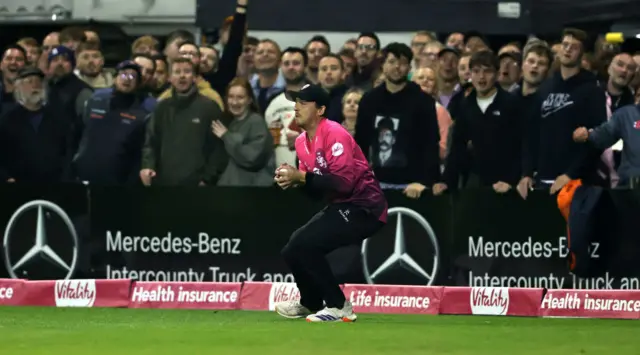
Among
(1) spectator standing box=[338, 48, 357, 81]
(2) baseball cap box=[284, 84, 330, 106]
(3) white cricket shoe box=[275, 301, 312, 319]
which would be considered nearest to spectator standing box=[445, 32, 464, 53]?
(1) spectator standing box=[338, 48, 357, 81]

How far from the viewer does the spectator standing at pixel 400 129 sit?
16.4 metres

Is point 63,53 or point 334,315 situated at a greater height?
point 63,53

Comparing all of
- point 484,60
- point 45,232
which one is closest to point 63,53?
point 45,232

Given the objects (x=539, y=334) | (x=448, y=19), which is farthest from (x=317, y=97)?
(x=448, y=19)

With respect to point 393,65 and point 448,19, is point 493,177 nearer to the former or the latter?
point 393,65

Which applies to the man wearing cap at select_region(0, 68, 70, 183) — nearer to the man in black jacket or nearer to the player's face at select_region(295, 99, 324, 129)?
the man in black jacket

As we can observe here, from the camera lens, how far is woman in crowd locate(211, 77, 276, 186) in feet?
55.9

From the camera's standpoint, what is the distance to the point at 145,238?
56.6 ft

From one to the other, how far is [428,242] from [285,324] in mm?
3312

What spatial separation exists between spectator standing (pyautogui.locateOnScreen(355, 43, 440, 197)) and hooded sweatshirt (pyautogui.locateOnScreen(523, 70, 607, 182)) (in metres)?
1.03

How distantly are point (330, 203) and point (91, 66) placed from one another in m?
5.84

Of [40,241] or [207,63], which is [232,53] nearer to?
[207,63]

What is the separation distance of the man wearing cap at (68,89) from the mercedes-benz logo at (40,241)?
34.5 inches

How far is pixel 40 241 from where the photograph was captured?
17516 mm
